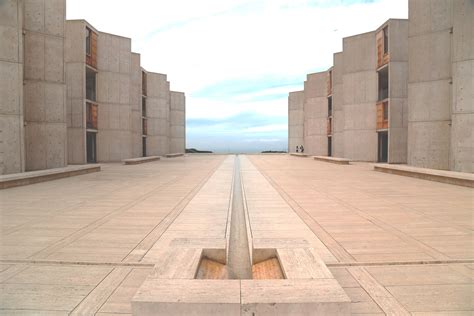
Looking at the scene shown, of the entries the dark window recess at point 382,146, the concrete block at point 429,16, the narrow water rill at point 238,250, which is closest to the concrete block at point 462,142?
the concrete block at point 429,16

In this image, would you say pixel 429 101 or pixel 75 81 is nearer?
pixel 429 101

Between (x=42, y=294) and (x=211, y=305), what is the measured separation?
1.99 metres

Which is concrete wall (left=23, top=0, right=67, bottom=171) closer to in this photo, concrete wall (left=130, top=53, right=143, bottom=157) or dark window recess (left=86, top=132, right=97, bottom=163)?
dark window recess (left=86, top=132, right=97, bottom=163)

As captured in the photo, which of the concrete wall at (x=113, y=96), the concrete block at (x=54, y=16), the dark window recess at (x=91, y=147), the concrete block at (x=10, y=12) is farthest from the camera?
the dark window recess at (x=91, y=147)

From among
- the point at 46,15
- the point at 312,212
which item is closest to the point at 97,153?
the point at 46,15

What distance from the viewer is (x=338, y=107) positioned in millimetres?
35781

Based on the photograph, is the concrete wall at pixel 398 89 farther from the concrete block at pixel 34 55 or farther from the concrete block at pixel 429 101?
the concrete block at pixel 34 55

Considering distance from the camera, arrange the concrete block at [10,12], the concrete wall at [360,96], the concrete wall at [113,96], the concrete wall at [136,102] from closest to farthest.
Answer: the concrete block at [10,12] < the concrete wall at [360,96] < the concrete wall at [113,96] < the concrete wall at [136,102]

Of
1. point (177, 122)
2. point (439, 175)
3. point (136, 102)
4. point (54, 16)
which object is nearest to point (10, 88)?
point (54, 16)

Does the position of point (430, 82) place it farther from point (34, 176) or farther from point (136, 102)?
point (136, 102)

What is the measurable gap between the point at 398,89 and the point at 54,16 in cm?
2301

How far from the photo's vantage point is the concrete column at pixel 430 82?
61.0ft

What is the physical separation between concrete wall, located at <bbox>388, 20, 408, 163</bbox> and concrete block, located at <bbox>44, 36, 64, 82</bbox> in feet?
71.7

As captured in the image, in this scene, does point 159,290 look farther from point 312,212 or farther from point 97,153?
point 97,153
